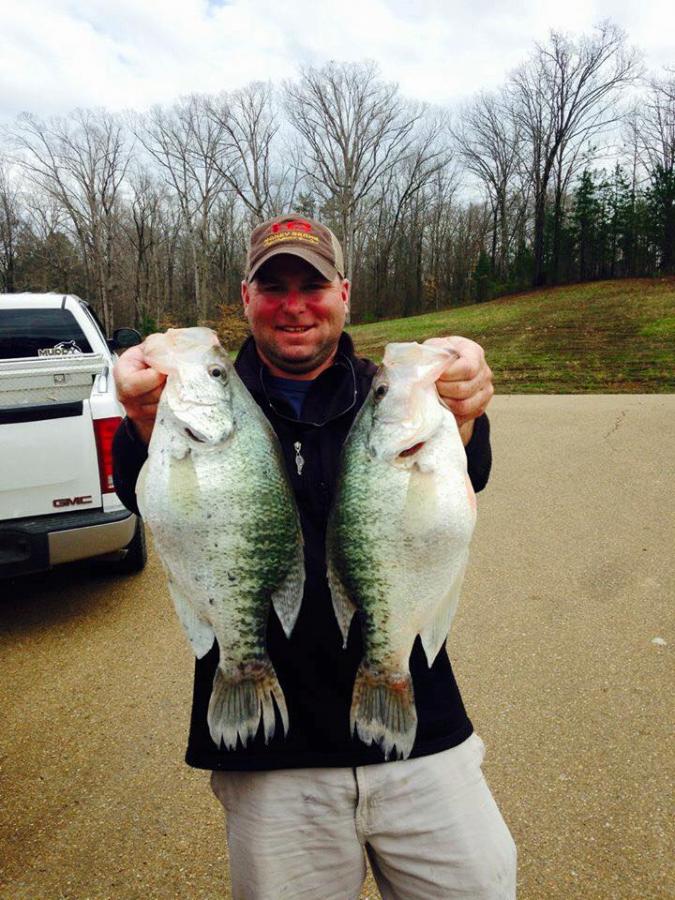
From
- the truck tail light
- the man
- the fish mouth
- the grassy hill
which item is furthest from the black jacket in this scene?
the grassy hill

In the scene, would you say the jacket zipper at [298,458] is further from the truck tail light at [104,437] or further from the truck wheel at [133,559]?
the truck wheel at [133,559]

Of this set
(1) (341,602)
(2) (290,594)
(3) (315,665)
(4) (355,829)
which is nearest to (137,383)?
(2) (290,594)

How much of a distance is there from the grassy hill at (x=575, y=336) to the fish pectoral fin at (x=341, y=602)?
10.8 meters

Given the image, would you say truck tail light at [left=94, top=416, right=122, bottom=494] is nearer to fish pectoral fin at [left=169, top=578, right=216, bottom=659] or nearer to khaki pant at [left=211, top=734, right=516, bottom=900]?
fish pectoral fin at [left=169, top=578, right=216, bottom=659]

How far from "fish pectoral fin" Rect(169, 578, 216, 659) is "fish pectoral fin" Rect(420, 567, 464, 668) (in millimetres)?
547

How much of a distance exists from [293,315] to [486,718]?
2.24 metres

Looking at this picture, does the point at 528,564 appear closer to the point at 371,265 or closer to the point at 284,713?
the point at 284,713

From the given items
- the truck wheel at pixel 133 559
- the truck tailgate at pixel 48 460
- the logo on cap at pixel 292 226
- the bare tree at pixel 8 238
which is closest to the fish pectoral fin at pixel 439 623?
the logo on cap at pixel 292 226

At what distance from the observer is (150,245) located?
132 ft

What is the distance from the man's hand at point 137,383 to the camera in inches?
57.1

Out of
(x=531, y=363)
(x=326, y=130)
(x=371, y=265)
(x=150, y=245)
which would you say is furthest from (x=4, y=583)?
(x=371, y=265)

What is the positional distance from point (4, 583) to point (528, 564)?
4.06 meters

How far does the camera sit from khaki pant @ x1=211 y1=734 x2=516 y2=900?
1.56m

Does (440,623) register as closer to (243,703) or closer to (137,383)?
(243,703)
